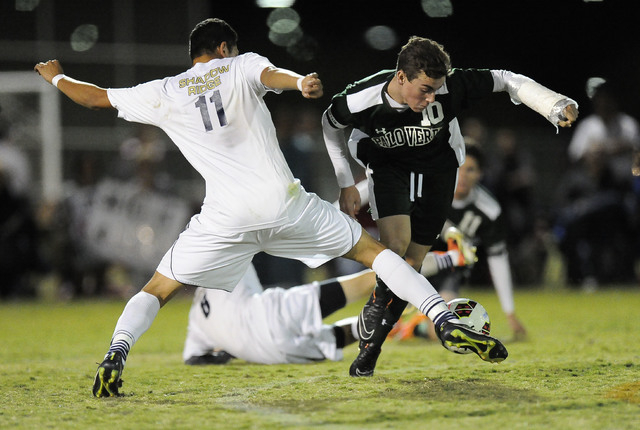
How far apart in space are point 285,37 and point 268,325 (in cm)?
2022

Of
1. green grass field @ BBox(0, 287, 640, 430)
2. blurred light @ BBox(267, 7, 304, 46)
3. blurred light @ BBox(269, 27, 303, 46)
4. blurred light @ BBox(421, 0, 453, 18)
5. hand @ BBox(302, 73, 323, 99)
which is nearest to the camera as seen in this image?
green grass field @ BBox(0, 287, 640, 430)

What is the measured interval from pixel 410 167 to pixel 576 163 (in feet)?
25.6

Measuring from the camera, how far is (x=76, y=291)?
12773 millimetres

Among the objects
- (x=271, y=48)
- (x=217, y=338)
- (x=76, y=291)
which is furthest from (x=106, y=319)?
(x=271, y=48)

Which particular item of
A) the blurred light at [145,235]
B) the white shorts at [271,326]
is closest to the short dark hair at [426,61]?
the white shorts at [271,326]

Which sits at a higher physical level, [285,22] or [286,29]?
[285,22]

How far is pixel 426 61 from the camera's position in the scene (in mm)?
4750

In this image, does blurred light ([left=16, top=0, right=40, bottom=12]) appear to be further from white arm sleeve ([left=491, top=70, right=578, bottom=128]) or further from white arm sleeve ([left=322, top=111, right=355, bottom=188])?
white arm sleeve ([left=491, top=70, right=578, bottom=128])

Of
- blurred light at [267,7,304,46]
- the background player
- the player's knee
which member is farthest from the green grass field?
blurred light at [267,7,304,46]

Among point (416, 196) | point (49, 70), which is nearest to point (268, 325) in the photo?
point (416, 196)

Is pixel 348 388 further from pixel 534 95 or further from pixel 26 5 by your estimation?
pixel 26 5

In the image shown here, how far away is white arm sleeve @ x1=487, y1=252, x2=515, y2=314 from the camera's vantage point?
7250mm

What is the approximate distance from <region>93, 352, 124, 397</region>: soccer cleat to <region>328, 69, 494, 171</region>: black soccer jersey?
1.86 m

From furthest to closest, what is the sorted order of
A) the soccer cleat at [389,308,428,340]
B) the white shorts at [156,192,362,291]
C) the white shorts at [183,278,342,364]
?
the soccer cleat at [389,308,428,340], the white shorts at [183,278,342,364], the white shorts at [156,192,362,291]
